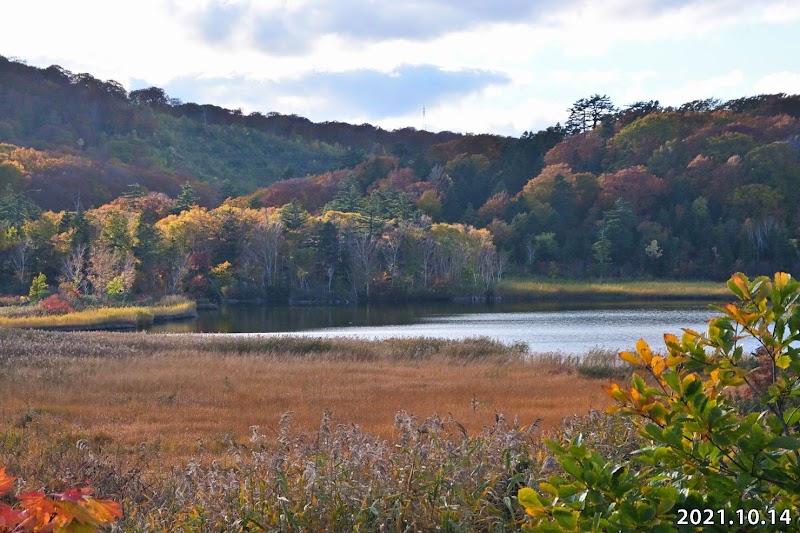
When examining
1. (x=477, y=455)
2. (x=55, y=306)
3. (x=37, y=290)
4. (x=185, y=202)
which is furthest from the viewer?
(x=185, y=202)

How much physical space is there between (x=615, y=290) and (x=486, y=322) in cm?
2894

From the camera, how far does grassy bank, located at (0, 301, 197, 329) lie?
142 feet

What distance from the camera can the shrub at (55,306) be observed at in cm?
4694

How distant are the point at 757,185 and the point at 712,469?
304ft

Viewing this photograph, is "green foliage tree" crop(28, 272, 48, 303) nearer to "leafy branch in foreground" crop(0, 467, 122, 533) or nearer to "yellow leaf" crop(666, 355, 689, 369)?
"leafy branch in foreground" crop(0, 467, 122, 533)

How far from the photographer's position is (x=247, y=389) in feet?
55.6

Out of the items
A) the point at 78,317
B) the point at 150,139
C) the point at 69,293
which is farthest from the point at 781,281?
the point at 150,139

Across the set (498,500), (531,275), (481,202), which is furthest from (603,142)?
(498,500)

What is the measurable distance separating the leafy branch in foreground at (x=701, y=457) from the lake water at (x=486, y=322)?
28.7 metres

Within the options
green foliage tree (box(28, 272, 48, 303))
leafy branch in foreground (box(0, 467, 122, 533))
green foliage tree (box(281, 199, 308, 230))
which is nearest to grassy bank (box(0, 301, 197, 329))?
green foliage tree (box(28, 272, 48, 303))

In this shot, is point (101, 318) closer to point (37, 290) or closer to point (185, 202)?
point (37, 290)

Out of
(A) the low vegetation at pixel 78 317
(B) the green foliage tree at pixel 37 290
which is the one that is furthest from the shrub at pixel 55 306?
(B) the green foliage tree at pixel 37 290

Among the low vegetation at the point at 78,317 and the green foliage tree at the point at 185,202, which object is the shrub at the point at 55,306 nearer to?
the low vegetation at the point at 78,317

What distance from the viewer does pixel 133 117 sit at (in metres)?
149
